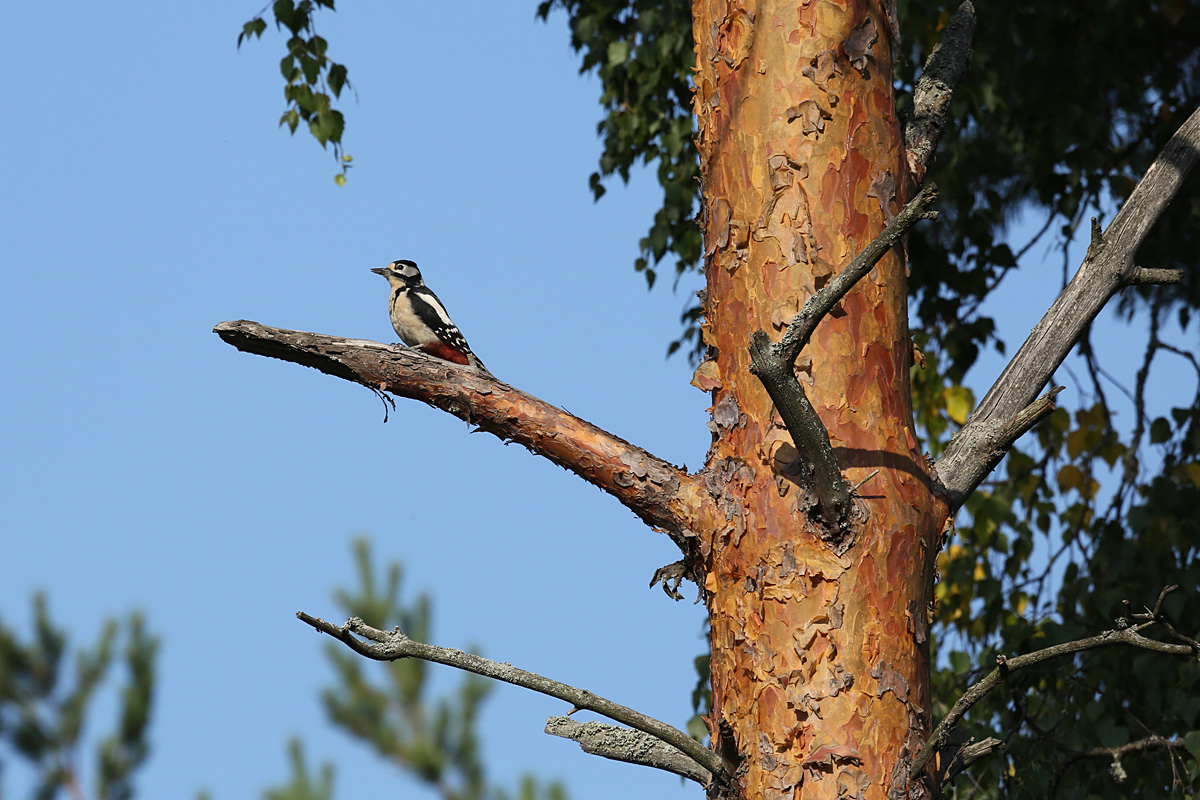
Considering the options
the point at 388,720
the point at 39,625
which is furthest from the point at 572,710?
the point at 388,720

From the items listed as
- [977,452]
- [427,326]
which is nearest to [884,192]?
[977,452]

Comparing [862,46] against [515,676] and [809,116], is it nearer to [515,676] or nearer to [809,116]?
[809,116]

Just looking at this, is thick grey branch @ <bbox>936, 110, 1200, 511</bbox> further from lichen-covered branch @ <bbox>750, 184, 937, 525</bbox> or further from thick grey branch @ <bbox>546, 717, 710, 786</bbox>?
thick grey branch @ <bbox>546, 717, 710, 786</bbox>

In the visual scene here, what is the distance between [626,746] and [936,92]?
141 centimetres

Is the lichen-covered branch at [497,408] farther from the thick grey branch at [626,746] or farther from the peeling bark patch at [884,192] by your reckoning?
the peeling bark patch at [884,192]

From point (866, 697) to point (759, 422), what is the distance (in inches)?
18.1

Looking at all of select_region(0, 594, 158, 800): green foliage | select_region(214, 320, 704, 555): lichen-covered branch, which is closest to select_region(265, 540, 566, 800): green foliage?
select_region(0, 594, 158, 800): green foliage

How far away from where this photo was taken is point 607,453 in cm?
223

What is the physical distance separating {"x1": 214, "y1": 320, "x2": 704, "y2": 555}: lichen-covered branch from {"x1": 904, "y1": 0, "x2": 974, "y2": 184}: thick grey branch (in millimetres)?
768

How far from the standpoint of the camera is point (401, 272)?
5902mm

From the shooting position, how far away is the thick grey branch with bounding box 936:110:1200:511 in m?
2.29

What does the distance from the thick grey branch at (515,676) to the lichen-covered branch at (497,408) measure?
324mm

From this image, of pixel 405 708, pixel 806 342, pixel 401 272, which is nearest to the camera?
pixel 806 342

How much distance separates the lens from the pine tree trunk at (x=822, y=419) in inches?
76.6
